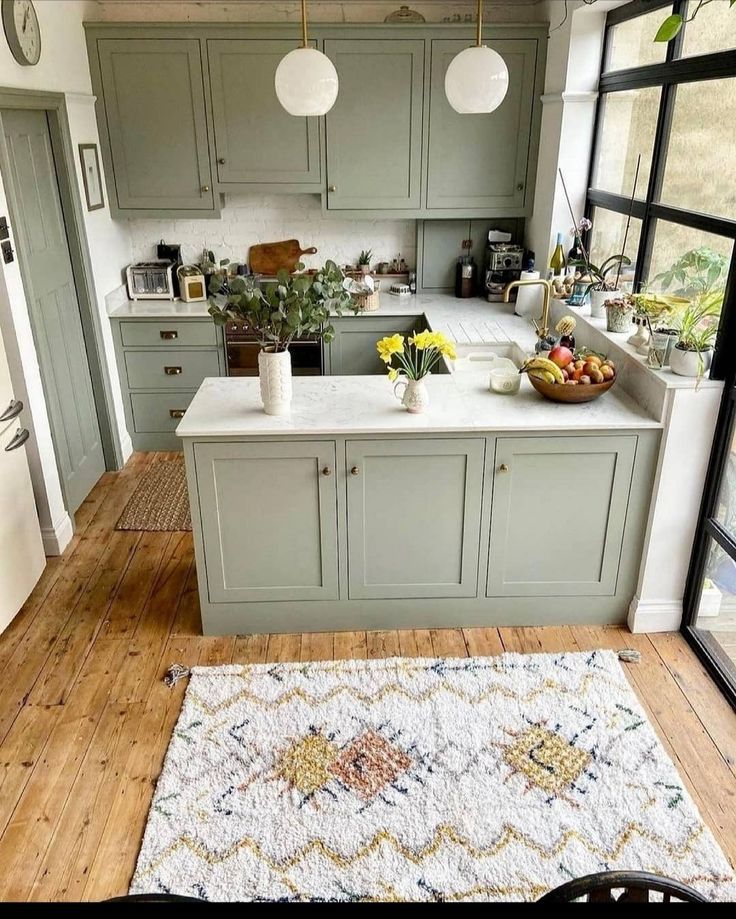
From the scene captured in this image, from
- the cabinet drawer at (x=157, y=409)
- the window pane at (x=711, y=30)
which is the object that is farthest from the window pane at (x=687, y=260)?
the cabinet drawer at (x=157, y=409)

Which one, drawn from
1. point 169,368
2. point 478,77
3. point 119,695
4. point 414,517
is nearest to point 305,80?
point 478,77

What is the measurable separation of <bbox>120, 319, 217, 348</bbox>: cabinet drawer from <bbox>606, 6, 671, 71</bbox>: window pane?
2.61 m

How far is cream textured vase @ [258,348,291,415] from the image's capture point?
106 inches

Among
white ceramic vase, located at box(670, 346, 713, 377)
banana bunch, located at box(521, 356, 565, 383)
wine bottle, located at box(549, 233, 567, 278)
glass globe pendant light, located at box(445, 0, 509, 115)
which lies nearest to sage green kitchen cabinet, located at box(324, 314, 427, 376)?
wine bottle, located at box(549, 233, 567, 278)

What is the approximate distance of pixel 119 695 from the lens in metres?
2.73

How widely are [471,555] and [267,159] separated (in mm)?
2762

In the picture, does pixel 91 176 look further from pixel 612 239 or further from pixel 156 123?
pixel 612 239

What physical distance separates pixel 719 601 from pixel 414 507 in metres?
1.29

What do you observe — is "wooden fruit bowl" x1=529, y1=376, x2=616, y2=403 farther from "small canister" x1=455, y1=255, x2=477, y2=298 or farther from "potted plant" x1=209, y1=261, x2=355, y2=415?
"small canister" x1=455, y1=255, x2=477, y2=298

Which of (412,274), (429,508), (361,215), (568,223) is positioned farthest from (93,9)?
(429,508)

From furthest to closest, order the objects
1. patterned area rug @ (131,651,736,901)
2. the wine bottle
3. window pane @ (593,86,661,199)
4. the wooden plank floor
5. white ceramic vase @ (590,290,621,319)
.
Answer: the wine bottle → white ceramic vase @ (590,290,621,319) → window pane @ (593,86,661,199) → the wooden plank floor → patterned area rug @ (131,651,736,901)

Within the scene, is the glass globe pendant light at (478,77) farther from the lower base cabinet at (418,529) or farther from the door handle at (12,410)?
the door handle at (12,410)

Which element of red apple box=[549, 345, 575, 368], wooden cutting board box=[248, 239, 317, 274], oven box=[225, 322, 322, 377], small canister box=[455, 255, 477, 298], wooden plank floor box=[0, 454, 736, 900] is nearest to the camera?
wooden plank floor box=[0, 454, 736, 900]

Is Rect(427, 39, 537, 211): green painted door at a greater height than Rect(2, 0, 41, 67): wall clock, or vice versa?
Rect(2, 0, 41, 67): wall clock
